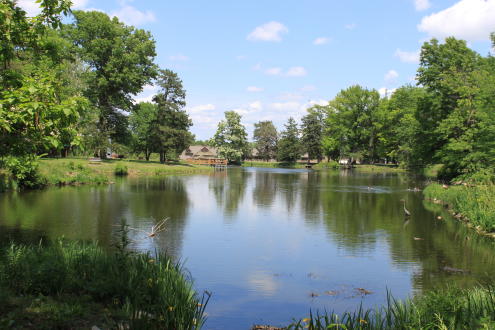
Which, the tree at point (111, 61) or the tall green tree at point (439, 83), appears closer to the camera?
the tall green tree at point (439, 83)

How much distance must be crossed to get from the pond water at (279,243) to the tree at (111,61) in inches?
1142

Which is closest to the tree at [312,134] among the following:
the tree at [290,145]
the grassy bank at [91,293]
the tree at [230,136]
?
the tree at [290,145]

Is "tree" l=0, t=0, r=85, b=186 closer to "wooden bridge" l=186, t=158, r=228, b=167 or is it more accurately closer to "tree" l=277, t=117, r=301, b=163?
"wooden bridge" l=186, t=158, r=228, b=167

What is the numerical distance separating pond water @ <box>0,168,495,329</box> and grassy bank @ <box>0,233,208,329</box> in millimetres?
1790

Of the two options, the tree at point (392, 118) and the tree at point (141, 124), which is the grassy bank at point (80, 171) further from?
the tree at point (392, 118)

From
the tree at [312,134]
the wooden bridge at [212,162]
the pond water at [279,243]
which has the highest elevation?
the tree at [312,134]

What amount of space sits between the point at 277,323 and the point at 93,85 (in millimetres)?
54634

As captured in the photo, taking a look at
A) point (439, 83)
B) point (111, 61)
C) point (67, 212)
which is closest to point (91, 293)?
point (67, 212)

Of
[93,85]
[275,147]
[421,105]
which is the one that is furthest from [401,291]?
[275,147]

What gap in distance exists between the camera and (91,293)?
8227mm

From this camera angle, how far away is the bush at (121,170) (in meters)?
51.3

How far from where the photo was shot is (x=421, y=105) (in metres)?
45.0

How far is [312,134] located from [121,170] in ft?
222

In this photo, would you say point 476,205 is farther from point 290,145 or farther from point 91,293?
point 290,145
